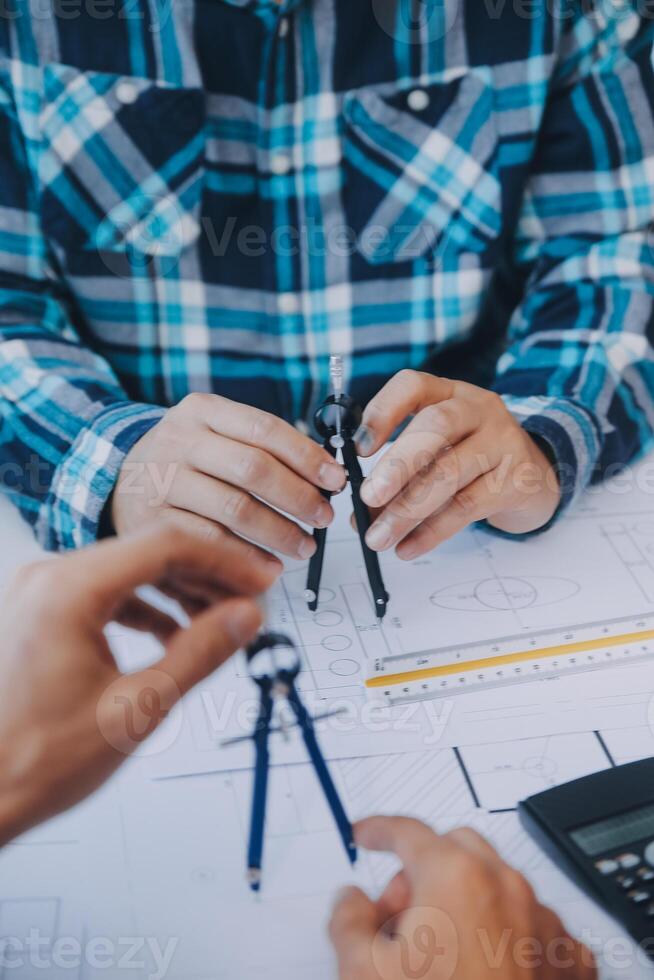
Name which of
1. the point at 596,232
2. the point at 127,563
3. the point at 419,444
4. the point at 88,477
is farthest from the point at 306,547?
the point at 596,232

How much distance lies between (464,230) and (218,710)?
691 millimetres

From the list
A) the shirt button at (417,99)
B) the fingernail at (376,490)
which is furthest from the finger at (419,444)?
the shirt button at (417,99)

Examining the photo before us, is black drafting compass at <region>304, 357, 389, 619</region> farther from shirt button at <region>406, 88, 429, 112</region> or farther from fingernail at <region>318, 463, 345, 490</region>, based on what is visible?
shirt button at <region>406, 88, 429, 112</region>

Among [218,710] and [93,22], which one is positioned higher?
[93,22]

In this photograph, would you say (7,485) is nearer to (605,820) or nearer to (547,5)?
(605,820)

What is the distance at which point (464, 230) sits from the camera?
3.59 ft

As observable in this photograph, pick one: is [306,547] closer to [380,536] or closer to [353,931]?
[380,536]

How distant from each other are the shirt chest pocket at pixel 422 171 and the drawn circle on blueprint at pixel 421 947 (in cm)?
80

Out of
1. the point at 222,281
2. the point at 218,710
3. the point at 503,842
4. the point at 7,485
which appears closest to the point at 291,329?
the point at 222,281

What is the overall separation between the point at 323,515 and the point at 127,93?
576 mm

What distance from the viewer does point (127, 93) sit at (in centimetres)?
100

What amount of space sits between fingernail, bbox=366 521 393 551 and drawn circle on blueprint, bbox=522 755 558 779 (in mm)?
227

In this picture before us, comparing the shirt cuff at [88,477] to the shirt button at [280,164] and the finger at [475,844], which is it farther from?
the finger at [475,844]

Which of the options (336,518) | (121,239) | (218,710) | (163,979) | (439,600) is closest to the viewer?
(163,979)
